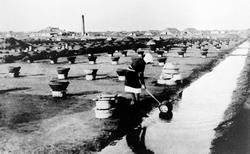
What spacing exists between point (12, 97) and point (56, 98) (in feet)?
6.97

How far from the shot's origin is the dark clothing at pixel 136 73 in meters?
9.98

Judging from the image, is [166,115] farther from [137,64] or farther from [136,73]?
[137,64]

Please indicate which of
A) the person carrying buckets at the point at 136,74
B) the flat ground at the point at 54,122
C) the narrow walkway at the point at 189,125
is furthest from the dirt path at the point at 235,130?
the person carrying buckets at the point at 136,74

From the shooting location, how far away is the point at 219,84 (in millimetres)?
18703

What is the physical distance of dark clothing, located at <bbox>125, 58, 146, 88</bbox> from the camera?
9977 millimetres


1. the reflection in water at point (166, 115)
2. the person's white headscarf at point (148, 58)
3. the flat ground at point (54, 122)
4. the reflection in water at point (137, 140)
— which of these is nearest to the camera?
the reflection in water at point (137, 140)

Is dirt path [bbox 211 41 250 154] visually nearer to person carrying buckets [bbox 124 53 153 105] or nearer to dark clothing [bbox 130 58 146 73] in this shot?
person carrying buckets [bbox 124 53 153 105]

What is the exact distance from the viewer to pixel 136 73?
33.0 ft

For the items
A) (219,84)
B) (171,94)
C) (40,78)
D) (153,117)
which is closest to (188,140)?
(153,117)

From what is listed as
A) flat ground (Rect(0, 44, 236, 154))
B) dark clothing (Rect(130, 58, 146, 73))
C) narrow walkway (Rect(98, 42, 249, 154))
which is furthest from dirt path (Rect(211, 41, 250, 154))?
dark clothing (Rect(130, 58, 146, 73))

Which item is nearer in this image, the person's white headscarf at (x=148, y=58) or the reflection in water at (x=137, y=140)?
the reflection in water at (x=137, y=140)

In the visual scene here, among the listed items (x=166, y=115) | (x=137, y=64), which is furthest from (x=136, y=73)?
(x=166, y=115)

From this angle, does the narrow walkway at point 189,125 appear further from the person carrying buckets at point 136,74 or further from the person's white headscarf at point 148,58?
the person's white headscarf at point 148,58

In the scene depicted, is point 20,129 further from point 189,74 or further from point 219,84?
point 189,74
